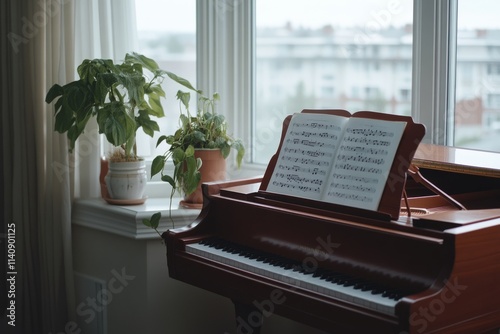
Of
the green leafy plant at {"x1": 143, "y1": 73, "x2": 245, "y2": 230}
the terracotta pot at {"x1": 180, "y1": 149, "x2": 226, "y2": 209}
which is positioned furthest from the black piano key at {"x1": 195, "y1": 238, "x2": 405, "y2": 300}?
the terracotta pot at {"x1": 180, "y1": 149, "x2": 226, "y2": 209}

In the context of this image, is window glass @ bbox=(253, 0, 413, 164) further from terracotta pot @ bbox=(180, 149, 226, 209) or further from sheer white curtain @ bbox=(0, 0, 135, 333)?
sheer white curtain @ bbox=(0, 0, 135, 333)

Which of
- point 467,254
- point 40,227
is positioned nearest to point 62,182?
point 40,227

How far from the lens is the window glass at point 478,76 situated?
2969mm

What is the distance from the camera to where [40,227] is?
11.9 feet

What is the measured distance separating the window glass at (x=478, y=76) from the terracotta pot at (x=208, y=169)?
3.27 ft

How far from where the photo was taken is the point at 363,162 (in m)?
2.35

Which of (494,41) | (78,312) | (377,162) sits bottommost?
(78,312)

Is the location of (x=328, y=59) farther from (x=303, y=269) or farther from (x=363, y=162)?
(x=303, y=269)

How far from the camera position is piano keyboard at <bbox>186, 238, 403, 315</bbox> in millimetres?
2098

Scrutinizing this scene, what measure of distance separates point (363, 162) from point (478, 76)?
94 centimetres

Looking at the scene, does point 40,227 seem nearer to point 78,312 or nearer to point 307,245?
point 78,312

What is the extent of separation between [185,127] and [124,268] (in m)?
0.69

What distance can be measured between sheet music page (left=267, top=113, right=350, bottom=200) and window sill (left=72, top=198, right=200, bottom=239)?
0.83 metres

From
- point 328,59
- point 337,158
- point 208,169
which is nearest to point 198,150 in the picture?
point 208,169
